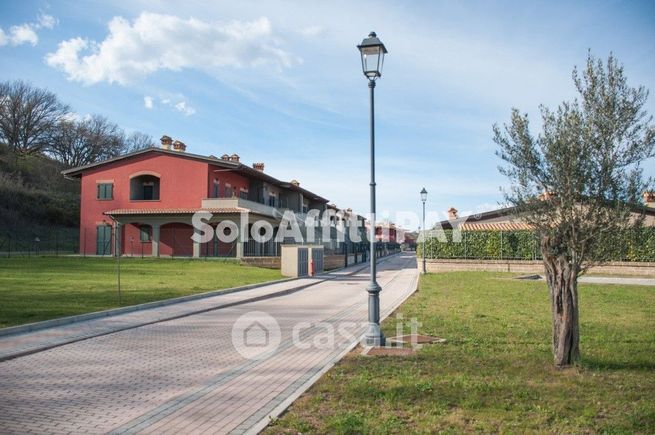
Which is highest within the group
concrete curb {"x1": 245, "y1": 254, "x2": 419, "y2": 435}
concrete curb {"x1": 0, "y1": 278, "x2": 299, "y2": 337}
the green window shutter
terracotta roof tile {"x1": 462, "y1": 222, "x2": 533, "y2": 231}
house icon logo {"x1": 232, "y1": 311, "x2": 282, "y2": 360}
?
the green window shutter

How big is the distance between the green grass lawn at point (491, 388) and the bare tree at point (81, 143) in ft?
186

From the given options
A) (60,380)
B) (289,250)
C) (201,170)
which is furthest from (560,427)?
(201,170)

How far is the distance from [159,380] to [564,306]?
5503mm

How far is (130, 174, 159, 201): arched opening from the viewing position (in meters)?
38.0

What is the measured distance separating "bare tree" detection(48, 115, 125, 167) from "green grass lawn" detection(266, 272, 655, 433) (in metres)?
56.7

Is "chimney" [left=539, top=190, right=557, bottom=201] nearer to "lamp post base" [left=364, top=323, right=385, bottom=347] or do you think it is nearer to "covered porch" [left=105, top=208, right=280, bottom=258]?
"lamp post base" [left=364, top=323, right=385, bottom=347]

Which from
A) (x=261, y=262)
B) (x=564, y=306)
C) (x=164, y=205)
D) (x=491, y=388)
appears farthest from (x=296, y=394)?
(x=164, y=205)

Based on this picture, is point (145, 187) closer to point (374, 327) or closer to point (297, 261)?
point (297, 261)

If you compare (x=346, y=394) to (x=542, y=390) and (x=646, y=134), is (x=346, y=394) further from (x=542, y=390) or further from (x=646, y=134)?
(x=646, y=134)

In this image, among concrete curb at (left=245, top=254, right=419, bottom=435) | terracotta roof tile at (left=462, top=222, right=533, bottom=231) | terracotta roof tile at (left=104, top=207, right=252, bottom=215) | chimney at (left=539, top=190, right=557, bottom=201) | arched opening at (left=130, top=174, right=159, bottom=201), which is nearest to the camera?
concrete curb at (left=245, top=254, right=419, bottom=435)

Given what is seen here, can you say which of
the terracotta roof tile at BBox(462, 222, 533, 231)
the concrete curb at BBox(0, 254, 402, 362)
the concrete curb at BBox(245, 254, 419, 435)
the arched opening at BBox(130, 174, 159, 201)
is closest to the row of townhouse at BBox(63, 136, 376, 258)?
the arched opening at BBox(130, 174, 159, 201)

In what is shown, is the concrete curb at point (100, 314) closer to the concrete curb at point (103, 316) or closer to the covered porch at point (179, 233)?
the concrete curb at point (103, 316)

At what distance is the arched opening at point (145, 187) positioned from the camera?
125ft

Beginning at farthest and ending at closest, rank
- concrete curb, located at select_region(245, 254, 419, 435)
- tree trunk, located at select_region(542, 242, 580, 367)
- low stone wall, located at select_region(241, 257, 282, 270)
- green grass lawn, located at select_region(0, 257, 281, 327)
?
low stone wall, located at select_region(241, 257, 282, 270) → green grass lawn, located at select_region(0, 257, 281, 327) → tree trunk, located at select_region(542, 242, 580, 367) → concrete curb, located at select_region(245, 254, 419, 435)
